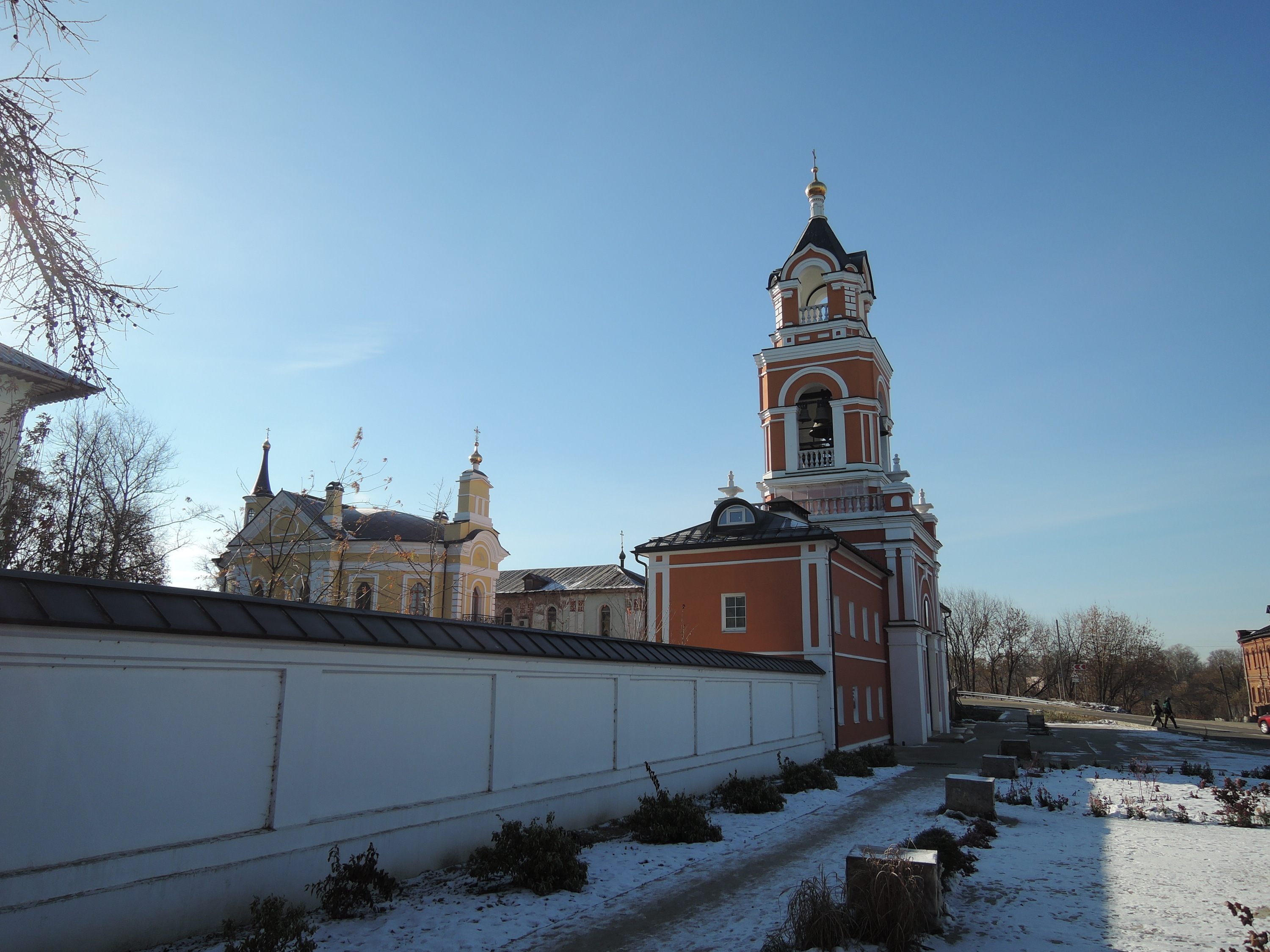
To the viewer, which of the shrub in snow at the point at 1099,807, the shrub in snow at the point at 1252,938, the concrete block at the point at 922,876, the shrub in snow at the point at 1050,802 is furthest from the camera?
the shrub in snow at the point at 1050,802

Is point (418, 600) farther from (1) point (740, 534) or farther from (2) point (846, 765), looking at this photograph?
(2) point (846, 765)

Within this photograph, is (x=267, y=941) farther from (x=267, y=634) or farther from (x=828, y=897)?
(x=828, y=897)

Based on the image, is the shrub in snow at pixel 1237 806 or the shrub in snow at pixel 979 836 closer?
the shrub in snow at pixel 979 836

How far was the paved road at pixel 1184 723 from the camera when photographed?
116 ft

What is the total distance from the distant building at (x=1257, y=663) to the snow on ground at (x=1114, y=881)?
7099 cm

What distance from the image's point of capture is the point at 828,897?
21.9ft

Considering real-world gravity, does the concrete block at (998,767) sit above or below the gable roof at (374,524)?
below

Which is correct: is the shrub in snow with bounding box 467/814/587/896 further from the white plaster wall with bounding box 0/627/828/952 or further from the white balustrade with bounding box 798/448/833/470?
the white balustrade with bounding box 798/448/833/470

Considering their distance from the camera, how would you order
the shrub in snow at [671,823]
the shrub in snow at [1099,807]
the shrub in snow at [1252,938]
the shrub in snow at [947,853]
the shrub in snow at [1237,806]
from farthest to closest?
the shrub in snow at [1099,807] < the shrub in snow at [1237,806] < the shrub in snow at [671,823] < the shrub in snow at [947,853] < the shrub in snow at [1252,938]

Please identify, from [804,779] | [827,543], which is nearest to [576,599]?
[827,543]

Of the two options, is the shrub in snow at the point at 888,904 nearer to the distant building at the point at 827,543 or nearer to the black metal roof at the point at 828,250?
the distant building at the point at 827,543

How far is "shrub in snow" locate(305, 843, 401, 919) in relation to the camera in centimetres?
696

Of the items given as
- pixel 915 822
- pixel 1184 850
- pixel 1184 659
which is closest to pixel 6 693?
pixel 915 822

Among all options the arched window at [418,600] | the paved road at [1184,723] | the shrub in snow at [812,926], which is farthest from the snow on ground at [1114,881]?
the arched window at [418,600]
